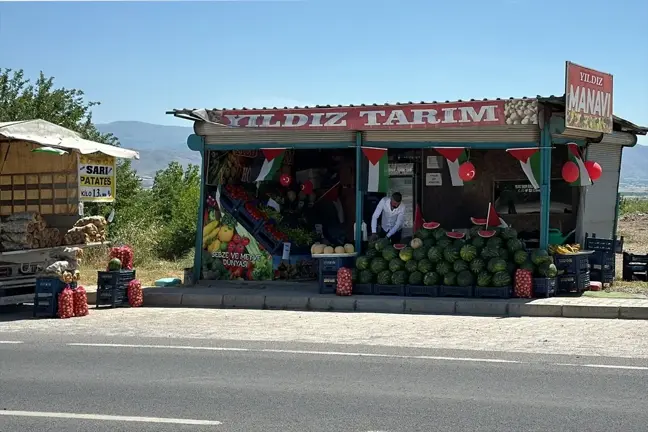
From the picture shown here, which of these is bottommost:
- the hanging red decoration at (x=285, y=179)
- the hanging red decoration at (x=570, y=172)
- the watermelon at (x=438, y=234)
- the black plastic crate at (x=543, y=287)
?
the black plastic crate at (x=543, y=287)

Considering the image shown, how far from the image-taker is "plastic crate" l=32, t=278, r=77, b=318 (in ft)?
45.9

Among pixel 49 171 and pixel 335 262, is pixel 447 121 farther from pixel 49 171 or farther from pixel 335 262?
pixel 49 171

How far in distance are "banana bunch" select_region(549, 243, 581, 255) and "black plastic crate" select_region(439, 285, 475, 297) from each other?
159cm

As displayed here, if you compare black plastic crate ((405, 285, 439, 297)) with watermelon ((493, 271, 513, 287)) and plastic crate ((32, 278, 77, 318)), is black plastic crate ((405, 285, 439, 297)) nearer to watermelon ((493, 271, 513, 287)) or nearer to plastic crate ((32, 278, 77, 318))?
watermelon ((493, 271, 513, 287))

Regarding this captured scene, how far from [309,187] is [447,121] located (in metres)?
4.23

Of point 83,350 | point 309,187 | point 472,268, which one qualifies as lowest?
point 83,350

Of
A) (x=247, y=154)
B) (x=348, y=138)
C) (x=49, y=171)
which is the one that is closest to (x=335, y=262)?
(x=348, y=138)

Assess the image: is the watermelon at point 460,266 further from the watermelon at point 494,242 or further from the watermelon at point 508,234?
the watermelon at point 508,234

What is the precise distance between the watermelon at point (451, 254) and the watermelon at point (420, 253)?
343 millimetres

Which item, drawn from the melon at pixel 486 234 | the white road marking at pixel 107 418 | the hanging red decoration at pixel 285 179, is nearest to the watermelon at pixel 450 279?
the melon at pixel 486 234

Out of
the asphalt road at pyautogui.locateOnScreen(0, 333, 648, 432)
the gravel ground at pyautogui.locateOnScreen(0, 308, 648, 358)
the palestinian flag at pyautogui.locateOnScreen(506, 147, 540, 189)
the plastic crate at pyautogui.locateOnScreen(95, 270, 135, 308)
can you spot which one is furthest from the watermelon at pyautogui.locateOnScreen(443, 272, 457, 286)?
the plastic crate at pyautogui.locateOnScreen(95, 270, 135, 308)

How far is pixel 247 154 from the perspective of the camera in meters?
17.7

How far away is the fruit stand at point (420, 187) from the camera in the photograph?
14.7 meters

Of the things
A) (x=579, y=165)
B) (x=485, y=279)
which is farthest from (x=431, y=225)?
(x=579, y=165)
